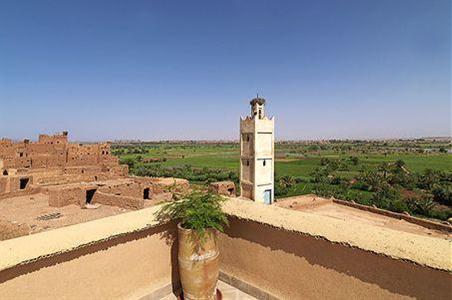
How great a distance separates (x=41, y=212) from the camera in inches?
685

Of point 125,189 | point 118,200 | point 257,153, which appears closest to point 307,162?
point 257,153

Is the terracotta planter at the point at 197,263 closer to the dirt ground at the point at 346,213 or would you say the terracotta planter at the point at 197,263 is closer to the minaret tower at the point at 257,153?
the minaret tower at the point at 257,153

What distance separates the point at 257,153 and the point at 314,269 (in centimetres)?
1720

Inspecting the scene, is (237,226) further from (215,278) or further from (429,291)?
(429,291)

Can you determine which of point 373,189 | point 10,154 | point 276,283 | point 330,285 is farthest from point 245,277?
point 373,189

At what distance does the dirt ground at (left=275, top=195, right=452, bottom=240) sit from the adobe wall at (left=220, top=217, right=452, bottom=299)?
1708 cm

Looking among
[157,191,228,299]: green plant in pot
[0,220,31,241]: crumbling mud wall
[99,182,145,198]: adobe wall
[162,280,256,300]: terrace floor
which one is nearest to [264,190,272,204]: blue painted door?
[99,182,145,198]: adobe wall

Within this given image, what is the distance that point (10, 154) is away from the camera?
100ft

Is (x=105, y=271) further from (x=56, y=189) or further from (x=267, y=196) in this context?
(x=267, y=196)

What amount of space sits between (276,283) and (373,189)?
146 ft

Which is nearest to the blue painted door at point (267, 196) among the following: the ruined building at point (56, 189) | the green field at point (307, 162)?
the ruined building at point (56, 189)

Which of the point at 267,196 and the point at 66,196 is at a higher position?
the point at 66,196

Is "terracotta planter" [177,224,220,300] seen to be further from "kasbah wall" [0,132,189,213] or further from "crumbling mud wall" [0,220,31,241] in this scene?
"crumbling mud wall" [0,220,31,241]

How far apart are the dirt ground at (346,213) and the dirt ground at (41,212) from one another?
13247 mm
